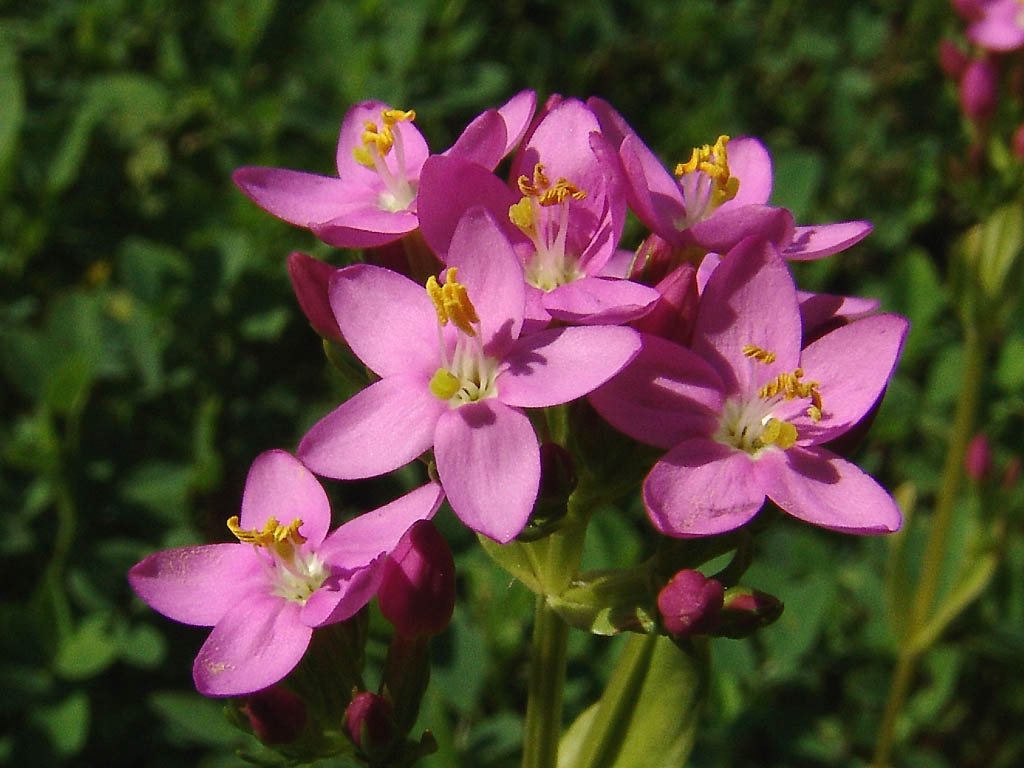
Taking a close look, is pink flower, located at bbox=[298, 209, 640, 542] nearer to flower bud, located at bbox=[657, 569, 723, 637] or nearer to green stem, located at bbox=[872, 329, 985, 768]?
flower bud, located at bbox=[657, 569, 723, 637]

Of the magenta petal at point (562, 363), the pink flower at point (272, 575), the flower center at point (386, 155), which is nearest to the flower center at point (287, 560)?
the pink flower at point (272, 575)

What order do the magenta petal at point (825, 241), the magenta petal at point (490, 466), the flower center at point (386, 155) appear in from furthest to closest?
the flower center at point (386, 155), the magenta petal at point (825, 241), the magenta petal at point (490, 466)

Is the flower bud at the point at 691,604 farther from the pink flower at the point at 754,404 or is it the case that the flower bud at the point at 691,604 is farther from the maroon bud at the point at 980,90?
the maroon bud at the point at 980,90

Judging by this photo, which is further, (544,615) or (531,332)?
(544,615)

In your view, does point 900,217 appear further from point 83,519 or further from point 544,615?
point 83,519

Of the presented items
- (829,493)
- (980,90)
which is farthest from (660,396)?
(980,90)

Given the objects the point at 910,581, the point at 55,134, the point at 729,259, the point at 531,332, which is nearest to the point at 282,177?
the point at 531,332

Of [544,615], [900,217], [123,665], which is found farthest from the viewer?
[900,217]
